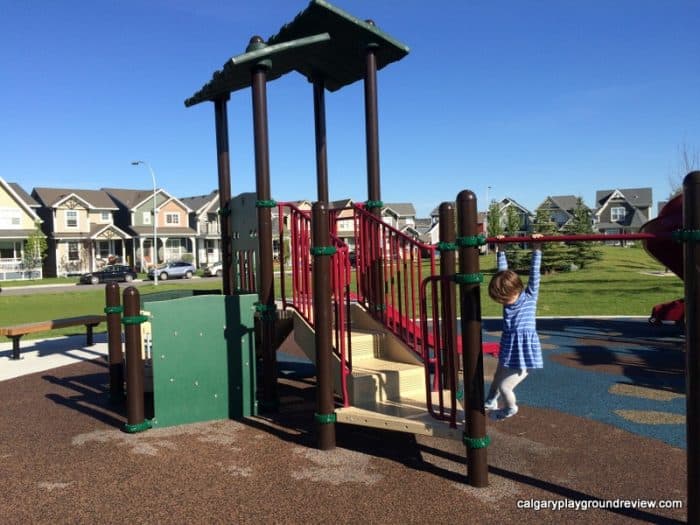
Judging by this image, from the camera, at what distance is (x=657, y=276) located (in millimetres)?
28328

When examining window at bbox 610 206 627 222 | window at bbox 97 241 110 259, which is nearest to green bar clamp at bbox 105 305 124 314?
window at bbox 97 241 110 259

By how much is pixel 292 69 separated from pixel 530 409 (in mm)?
5065

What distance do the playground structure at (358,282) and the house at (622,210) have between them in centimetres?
7917

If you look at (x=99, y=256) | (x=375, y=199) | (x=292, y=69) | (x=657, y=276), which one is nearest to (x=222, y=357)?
(x=375, y=199)

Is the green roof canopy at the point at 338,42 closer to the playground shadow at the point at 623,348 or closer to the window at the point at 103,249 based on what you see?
the playground shadow at the point at 623,348

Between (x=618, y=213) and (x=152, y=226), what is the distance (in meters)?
62.4

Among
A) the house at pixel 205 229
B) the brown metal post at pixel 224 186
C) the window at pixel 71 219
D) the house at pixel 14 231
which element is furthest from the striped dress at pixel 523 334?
the house at pixel 205 229

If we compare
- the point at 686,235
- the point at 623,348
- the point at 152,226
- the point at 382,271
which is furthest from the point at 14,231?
the point at 686,235

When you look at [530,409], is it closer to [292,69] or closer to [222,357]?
[222,357]

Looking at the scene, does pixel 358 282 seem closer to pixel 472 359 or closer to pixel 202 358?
pixel 202 358

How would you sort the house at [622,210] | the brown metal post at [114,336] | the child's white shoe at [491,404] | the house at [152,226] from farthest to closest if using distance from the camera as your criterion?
the house at [622,210] < the house at [152,226] < the brown metal post at [114,336] < the child's white shoe at [491,404]

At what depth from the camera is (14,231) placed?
149 feet

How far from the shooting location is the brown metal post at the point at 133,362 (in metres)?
5.66

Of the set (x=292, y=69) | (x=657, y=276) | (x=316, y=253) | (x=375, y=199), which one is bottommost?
(x=657, y=276)
